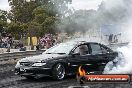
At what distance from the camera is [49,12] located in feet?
165

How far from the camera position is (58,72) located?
12492 mm

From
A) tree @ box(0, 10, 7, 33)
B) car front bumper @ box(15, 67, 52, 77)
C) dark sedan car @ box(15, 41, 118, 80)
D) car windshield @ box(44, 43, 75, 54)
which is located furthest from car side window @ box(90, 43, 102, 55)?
tree @ box(0, 10, 7, 33)

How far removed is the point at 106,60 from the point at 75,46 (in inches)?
55.4

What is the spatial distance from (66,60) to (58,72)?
55 centimetres

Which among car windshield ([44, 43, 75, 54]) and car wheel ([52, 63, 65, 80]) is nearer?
car wheel ([52, 63, 65, 80])

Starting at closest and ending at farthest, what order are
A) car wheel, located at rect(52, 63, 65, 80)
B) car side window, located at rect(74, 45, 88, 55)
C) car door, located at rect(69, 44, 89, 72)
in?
1. car wheel, located at rect(52, 63, 65, 80)
2. car door, located at rect(69, 44, 89, 72)
3. car side window, located at rect(74, 45, 88, 55)

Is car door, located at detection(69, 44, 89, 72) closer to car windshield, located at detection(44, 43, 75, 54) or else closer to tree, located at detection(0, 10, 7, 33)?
car windshield, located at detection(44, 43, 75, 54)

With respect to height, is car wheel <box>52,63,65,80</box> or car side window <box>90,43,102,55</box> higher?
car side window <box>90,43,102,55</box>

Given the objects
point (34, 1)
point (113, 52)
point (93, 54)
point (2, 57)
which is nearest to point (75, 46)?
point (93, 54)

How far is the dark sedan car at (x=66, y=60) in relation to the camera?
12266 mm

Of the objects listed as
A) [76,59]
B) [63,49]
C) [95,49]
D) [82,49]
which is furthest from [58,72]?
[95,49]

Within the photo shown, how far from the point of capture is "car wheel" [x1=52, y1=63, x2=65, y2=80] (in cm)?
1240

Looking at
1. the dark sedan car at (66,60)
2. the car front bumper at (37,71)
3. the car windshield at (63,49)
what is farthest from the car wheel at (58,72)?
the car windshield at (63,49)

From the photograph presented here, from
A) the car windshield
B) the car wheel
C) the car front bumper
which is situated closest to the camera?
the car front bumper
